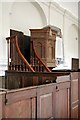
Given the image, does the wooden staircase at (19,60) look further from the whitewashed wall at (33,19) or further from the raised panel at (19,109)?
the raised panel at (19,109)

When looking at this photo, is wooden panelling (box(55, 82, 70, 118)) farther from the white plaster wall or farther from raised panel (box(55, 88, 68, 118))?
the white plaster wall

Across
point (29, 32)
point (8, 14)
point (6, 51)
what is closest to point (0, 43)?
point (6, 51)

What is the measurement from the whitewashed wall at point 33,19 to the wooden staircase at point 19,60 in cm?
21

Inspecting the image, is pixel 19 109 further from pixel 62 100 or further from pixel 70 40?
pixel 70 40

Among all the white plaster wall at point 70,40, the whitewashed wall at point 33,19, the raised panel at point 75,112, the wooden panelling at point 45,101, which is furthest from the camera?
the white plaster wall at point 70,40

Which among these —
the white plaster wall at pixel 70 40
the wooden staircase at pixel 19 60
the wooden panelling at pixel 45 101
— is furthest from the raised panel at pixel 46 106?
the white plaster wall at pixel 70 40

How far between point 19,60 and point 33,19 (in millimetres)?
2347

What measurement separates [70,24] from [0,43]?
4.64 metres

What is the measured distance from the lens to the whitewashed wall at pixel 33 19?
17.3 feet

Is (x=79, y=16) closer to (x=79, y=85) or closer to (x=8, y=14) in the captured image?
(x=8, y=14)

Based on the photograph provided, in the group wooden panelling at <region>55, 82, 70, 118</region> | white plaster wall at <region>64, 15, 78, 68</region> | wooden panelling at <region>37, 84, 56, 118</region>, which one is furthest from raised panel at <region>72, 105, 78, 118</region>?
white plaster wall at <region>64, 15, 78, 68</region>

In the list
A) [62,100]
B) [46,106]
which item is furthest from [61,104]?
[46,106]

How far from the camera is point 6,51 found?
17.4ft

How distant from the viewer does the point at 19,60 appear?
4855 millimetres
